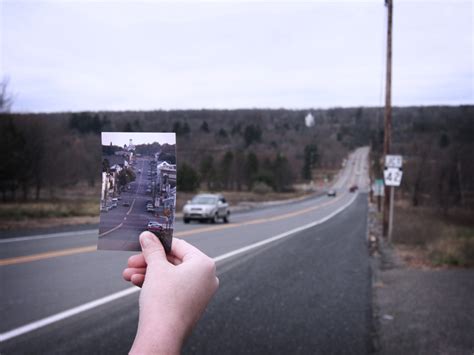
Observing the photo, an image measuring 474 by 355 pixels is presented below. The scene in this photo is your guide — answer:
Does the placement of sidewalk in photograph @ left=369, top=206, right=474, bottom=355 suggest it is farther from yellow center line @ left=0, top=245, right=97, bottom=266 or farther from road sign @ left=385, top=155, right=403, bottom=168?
yellow center line @ left=0, top=245, right=97, bottom=266

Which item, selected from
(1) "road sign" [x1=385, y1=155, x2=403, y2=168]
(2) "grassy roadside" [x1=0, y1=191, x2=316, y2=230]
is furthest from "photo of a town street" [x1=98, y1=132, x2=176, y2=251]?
(2) "grassy roadside" [x1=0, y1=191, x2=316, y2=230]

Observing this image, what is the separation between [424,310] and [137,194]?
653cm

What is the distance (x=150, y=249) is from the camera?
1814 mm

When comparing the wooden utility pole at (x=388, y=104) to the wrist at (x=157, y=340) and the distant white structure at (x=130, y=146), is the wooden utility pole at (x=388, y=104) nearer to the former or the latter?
the distant white structure at (x=130, y=146)

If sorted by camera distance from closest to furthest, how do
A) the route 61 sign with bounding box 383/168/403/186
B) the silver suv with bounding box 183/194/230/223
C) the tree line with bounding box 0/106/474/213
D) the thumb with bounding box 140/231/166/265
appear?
the thumb with bounding box 140/231/166/265 < the tree line with bounding box 0/106/474/213 < the route 61 sign with bounding box 383/168/403/186 < the silver suv with bounding box 183/194/230/223

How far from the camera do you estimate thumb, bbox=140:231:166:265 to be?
181 cm

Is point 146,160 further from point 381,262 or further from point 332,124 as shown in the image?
point 332,124

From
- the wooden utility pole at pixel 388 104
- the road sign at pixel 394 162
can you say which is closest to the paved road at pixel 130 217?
the road sign at pixel 394 162

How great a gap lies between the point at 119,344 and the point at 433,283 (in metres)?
6.09

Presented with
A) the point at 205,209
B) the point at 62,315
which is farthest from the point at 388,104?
the point at 62,315

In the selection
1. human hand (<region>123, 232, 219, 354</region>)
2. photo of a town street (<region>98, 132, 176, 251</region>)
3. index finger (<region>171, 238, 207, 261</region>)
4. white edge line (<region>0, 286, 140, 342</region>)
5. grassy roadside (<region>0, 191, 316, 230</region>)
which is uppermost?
photo of a town street (<region>98, 132, 176, 251</region>)

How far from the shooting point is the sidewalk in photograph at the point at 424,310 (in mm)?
5730

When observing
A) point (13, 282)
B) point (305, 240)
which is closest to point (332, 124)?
point (305, 240)

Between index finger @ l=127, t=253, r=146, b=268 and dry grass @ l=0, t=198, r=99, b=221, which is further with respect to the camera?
dry grass @ l=0, t=198, r=99, b=221
